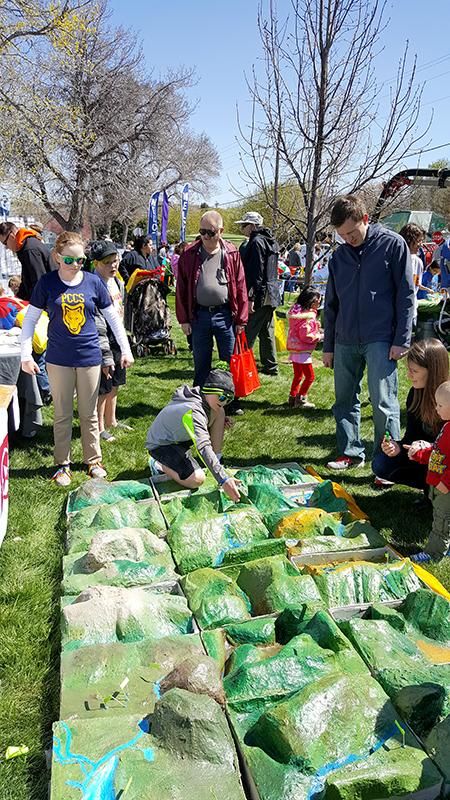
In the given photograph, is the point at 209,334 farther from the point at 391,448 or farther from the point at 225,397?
the point at 391,448

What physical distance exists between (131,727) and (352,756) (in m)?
0.71

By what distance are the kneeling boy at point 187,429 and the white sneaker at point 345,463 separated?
1.21 meters

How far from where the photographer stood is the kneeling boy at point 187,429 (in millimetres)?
3971

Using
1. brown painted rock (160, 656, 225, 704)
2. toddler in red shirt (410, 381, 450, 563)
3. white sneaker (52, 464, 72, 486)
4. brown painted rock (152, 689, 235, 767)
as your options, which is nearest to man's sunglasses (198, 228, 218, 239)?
white sneaker (52, 464, 72, 486)

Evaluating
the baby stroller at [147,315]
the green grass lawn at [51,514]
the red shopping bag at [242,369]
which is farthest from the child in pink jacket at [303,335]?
the baby stroller at [147,315]

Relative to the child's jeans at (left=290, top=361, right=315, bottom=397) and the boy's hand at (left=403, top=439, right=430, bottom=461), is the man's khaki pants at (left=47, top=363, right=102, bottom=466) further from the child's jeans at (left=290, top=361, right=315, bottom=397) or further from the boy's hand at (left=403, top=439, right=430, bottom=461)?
the child's jeans at (left=290, top=361, right=315, bottom=397)

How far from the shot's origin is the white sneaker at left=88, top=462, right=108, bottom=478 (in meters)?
4.68

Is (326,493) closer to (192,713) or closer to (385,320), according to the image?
(385,320)

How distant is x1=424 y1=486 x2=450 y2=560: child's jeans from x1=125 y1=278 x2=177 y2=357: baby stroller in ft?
21.0

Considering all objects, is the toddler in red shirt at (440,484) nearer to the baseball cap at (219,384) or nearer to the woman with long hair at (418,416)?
the woman with long hair at (418,416)

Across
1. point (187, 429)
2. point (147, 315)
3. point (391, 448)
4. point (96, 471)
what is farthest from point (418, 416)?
point (147, 315)

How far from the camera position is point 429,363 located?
3857 mm

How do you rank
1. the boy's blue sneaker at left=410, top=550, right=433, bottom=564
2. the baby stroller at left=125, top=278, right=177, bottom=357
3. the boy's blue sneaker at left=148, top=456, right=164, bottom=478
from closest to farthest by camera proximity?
the boy's blue sneaker at left=410, top=550, right=433, bottom=564
the boy's blue sneaker at left=148, top=456, right=164, bottom=478
the baby stroller at left=125, top=278, right=177, bottom=357

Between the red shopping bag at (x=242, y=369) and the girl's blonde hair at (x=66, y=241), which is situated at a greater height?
the girl's blonde hair at (x=66, y=241)
